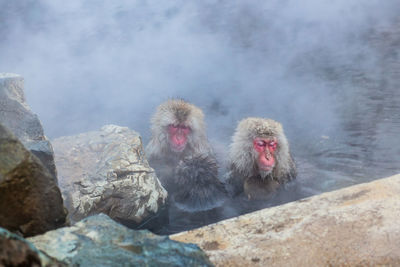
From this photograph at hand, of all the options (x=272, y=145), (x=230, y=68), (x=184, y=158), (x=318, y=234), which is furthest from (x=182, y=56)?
(x=318, y=234)

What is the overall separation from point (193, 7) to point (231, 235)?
811 centimetres

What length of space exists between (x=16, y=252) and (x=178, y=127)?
3436 millimetres

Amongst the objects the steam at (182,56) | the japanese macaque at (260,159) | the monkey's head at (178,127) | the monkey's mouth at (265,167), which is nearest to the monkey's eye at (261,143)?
the japanese macaque at (260,159)

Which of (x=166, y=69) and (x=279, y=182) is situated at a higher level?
(x=166, y=69)

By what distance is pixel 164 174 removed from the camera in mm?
4477

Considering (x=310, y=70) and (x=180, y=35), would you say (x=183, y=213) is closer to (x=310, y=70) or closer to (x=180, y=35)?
(x=310, y=70)

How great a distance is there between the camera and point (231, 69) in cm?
749

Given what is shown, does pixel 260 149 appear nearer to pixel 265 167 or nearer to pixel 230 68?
pixel 265 167

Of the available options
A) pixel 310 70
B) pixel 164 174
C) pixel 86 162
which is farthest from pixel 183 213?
pixel 310 70

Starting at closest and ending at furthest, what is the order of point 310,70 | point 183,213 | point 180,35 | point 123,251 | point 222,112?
point 123,251 → point 183,213 → point 222,112 → point 310,70 → point 180,35

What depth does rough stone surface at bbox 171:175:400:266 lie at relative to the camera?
70.2 inches

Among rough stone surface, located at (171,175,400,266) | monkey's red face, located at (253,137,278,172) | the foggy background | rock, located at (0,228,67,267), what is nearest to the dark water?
the foggy background

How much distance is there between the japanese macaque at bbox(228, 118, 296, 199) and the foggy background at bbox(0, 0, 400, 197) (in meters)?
0.26

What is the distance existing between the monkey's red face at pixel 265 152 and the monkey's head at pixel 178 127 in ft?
2.10
